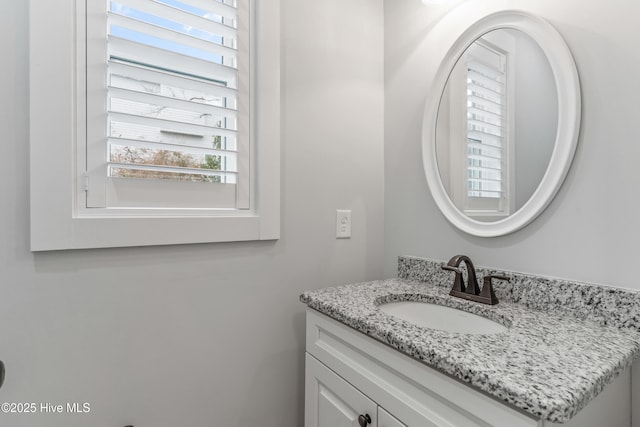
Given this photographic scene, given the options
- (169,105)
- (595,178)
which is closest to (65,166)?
(169,105)

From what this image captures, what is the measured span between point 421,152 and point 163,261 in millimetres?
1036

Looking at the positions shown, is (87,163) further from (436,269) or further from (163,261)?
(436,269)

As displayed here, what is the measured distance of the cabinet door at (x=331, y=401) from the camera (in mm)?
844

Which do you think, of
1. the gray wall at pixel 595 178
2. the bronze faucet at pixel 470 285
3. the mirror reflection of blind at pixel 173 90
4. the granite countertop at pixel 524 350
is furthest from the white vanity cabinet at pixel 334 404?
the mirror reflection of blind at pixel 173 90

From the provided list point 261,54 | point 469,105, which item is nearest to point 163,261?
point 261,54

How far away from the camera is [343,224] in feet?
4.54

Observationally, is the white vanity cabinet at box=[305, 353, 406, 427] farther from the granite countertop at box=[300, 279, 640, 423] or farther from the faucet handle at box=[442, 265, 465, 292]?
the faucet handle at box=[442, 265, 465, 292]

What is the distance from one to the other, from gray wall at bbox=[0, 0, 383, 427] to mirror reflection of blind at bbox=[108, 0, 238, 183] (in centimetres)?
21

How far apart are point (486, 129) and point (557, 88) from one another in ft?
0.76

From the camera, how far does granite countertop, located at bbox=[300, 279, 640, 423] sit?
0.51 meters

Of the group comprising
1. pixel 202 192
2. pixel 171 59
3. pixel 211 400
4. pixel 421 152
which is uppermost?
pixel 171 59

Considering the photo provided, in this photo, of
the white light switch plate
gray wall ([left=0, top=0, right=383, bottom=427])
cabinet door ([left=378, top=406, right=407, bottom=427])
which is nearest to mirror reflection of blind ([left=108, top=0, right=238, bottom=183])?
gray wall ([left=0, top=0, right=383, bottom=427])

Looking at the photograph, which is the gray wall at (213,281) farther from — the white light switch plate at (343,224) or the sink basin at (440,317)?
the sink basin at (440,317)

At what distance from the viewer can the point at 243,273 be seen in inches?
45.6
